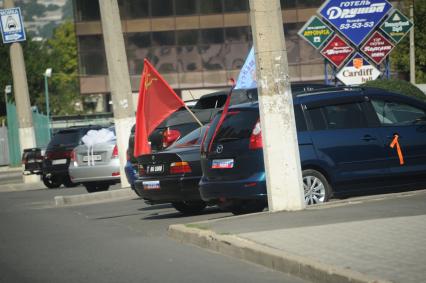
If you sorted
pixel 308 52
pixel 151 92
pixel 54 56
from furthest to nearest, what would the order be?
pixel 54 56 < pixel 308 52 < pixel 151 92

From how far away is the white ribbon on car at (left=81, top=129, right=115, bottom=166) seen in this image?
24742 millimetres

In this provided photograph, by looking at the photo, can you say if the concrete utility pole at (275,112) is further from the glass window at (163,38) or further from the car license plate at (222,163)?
the glass window at (163,38)

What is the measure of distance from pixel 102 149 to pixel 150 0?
148 ft

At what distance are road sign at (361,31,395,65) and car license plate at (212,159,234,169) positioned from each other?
20263 mm

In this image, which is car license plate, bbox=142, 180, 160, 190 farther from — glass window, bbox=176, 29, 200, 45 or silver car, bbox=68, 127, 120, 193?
glass window, bbox=176, 29, 200, 45

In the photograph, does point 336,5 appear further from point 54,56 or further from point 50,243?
point 54,56

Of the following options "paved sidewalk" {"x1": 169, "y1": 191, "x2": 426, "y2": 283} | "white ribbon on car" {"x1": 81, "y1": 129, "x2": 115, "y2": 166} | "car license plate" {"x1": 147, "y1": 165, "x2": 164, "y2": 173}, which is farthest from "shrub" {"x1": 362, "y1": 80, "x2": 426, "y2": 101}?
"paved sidewalk" {"x1": 169, "y1": 191, "x2": 426, "y2": 283}

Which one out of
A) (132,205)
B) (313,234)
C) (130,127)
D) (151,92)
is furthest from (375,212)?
(130,127)

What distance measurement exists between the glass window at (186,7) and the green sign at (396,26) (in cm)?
3405

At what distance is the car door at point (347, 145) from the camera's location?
14.3m

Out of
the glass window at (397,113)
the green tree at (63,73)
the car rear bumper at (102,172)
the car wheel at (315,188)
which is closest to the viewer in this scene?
the car wheel at (315,188)

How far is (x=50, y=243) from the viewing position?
Result: 13.6m

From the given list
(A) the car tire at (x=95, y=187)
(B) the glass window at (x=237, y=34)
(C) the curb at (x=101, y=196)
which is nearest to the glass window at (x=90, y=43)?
(B) the glass window at (x=237, y=34)

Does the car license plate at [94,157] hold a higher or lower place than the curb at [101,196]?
higher
